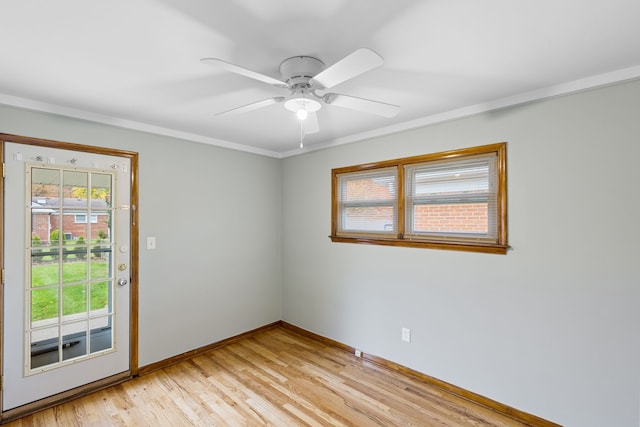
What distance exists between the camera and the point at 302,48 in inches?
62.1

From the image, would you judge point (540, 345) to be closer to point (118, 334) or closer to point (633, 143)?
point (633, 143)

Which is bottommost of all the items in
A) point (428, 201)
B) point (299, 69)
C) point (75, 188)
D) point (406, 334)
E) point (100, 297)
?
point (406, 334)

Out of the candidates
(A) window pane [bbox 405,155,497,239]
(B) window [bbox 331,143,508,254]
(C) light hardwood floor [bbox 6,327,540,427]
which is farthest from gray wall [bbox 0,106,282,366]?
(A) window pane [bbox 405,155,497,239]

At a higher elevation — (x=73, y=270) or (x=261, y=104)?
(x=261, y=104)

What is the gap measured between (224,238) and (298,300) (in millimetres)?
1237

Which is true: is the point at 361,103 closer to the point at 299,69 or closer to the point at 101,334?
the point at 299,69

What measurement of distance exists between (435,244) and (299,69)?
6.06 ft

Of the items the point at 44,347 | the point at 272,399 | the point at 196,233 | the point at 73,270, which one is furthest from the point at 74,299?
the point at 272,399

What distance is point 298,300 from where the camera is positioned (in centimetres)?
387

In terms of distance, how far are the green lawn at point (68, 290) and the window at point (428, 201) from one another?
90.1 inches

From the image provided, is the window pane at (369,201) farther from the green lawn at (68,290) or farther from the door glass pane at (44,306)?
the door glass pane at (44,306)

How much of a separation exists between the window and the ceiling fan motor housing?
1475 millimetres

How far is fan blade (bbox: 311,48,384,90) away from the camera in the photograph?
1.24 meters

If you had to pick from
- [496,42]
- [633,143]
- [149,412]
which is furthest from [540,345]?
[149,412]
